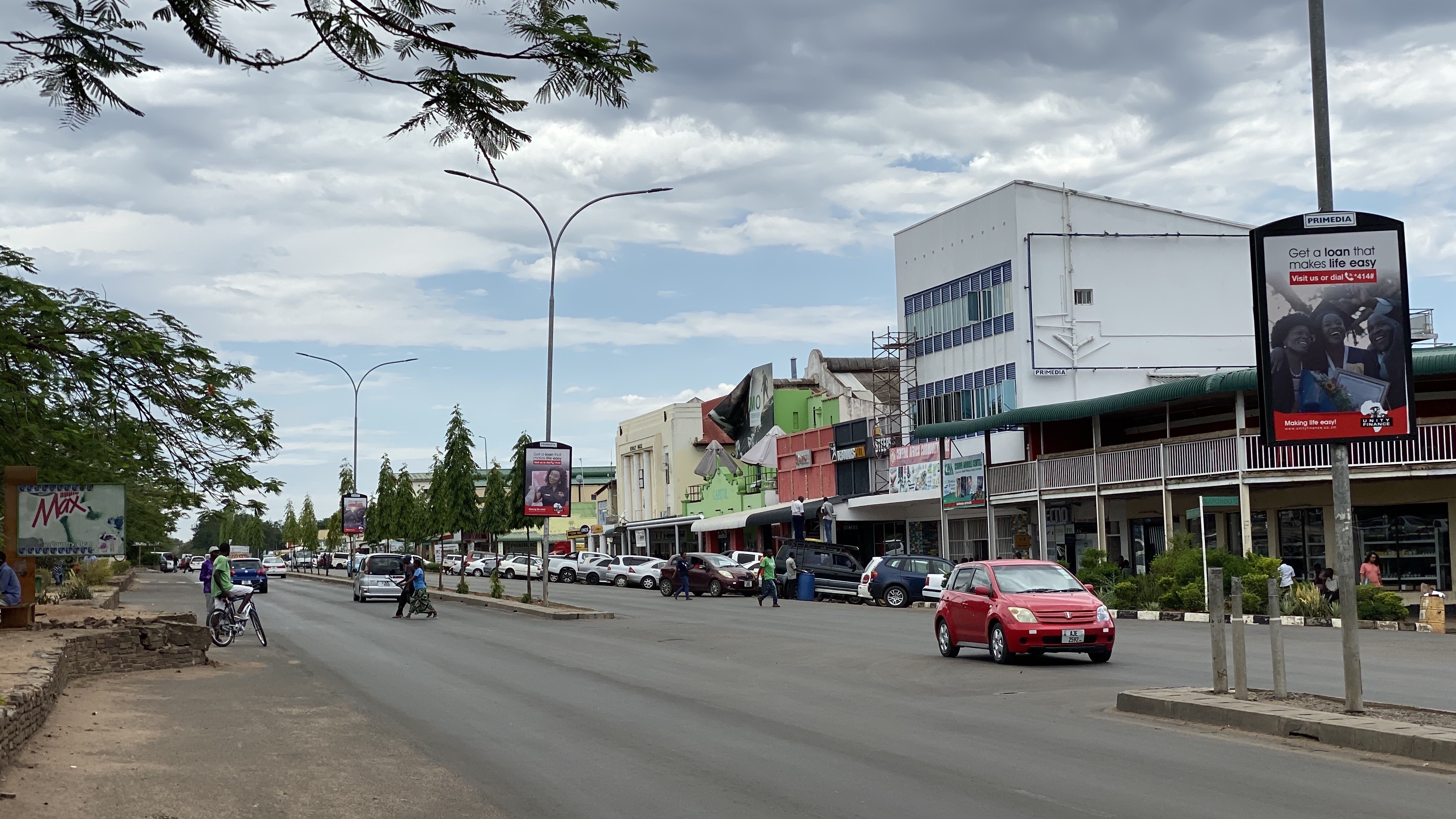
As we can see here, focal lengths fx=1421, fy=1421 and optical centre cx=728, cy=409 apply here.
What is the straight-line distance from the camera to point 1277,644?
45.1ft

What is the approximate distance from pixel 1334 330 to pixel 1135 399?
28040mm

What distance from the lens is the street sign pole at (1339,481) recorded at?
1238 centimetres

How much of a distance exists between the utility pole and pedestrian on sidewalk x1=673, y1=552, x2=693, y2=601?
34.8 metres

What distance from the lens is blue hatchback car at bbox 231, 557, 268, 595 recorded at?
51156 mm

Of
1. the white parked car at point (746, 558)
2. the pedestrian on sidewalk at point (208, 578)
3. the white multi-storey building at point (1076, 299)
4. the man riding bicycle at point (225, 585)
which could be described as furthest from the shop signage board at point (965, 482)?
the man riding bicycle at point (225, 585)

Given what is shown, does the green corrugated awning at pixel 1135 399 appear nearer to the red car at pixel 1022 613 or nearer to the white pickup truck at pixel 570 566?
the red car at pixel 1022 613

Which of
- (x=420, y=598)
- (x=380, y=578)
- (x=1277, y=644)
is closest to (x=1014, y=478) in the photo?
(x=420, y=598)

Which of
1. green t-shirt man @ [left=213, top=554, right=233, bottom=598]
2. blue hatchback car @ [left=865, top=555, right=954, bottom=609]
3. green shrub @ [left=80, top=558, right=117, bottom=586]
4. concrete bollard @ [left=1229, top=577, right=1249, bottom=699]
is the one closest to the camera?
concrete bollard @ [left=1229, top=577, right=1249, bottom=699]

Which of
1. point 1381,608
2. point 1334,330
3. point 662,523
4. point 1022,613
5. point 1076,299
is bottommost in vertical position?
point 1381,608

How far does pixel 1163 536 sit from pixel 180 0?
1625 inches

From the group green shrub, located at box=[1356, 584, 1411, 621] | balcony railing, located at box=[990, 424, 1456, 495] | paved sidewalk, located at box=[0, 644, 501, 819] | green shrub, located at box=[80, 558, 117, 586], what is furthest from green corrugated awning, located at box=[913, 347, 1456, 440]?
green shrub, located at box=[80, 558, 117, 586]

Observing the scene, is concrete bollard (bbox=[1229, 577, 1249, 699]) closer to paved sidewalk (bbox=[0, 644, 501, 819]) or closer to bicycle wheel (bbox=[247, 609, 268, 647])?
paved sidewalk (bbox=[0, 644, 501, 819])

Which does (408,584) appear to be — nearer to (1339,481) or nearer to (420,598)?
(420,598)

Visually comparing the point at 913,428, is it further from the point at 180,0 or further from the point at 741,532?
the point at 180,0
